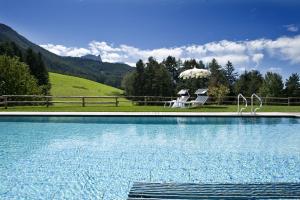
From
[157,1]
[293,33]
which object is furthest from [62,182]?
[293,33]

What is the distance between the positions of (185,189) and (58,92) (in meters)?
66.4

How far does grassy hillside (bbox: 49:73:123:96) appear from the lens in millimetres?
70200

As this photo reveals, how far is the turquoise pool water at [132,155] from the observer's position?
5641 mm

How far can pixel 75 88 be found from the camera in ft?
246

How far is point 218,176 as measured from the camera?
19.9 feet

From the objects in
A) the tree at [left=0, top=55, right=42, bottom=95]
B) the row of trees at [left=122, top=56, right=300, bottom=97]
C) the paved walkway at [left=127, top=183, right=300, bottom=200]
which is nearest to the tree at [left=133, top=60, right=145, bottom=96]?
the row of trees at [left=122, top=56, right=300, bottom=97]

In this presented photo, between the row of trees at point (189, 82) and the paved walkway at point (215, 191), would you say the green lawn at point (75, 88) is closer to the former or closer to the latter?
the row of trees at point (189, 82)

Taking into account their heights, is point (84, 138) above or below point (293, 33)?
below

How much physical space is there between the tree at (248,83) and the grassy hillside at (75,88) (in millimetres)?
29627

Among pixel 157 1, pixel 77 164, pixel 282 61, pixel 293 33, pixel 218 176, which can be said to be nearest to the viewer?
pixel 218 176

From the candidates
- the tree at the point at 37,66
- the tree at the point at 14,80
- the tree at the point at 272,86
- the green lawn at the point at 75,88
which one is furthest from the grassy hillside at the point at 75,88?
the tree at the point at 14,80

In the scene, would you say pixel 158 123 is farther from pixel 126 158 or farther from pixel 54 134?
pixel 126 158

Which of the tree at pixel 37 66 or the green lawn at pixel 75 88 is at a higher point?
the tree at pixel 37 66

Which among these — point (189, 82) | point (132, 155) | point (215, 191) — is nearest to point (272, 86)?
point (189, 82)
